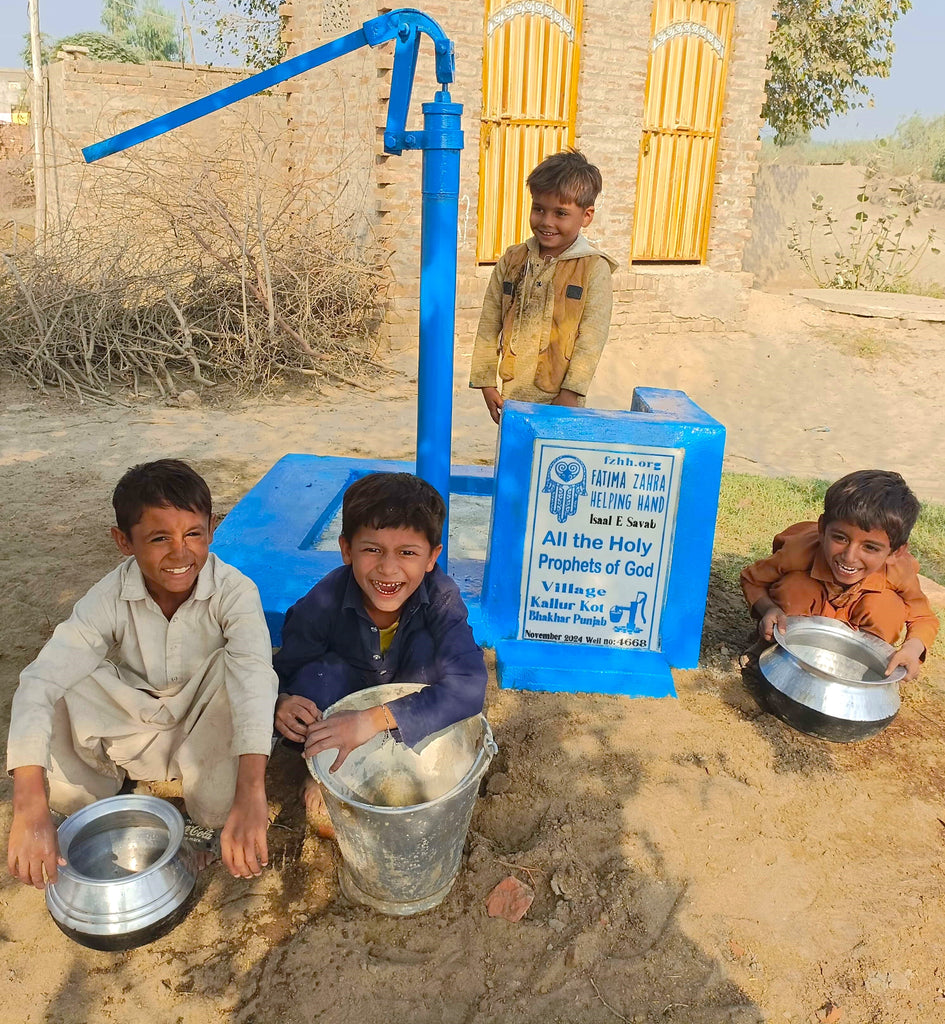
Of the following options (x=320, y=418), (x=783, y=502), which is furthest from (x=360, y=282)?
(x=783, y=502)

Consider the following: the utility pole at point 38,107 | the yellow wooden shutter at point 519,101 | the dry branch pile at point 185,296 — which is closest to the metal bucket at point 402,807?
the dry branch pile at point 185,296

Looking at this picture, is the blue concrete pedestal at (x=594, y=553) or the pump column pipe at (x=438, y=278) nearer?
the pump column pipe at (x=438, y=278)

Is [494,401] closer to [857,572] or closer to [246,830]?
[857,572]

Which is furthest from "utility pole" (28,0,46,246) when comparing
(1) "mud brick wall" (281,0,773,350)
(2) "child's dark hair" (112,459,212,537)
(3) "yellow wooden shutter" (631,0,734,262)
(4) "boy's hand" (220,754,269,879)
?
(4) "boy's hand" (220,754,269,879)

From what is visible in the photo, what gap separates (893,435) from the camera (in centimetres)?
676

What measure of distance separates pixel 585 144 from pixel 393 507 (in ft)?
22.5

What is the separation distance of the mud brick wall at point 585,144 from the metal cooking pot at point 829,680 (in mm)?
5391

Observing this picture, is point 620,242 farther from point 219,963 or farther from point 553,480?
point 219,963

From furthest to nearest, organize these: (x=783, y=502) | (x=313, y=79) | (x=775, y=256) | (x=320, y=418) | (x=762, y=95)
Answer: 1. (x=775, y=256)
2. (x=762, y=95)
3. (x=313, y=79)
4. (x=320, y=418)
5. (x=783, y=502)

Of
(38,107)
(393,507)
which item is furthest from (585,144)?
(393,507)

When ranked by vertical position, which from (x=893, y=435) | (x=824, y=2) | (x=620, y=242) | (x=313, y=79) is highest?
(x=824, y=2)

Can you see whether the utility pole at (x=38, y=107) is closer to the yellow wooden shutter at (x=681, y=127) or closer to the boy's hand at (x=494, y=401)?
the yellow wooden shutter at (x=681, y=127)

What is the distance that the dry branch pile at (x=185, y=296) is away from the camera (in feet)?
21.3

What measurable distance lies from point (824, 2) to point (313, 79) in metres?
8.14
